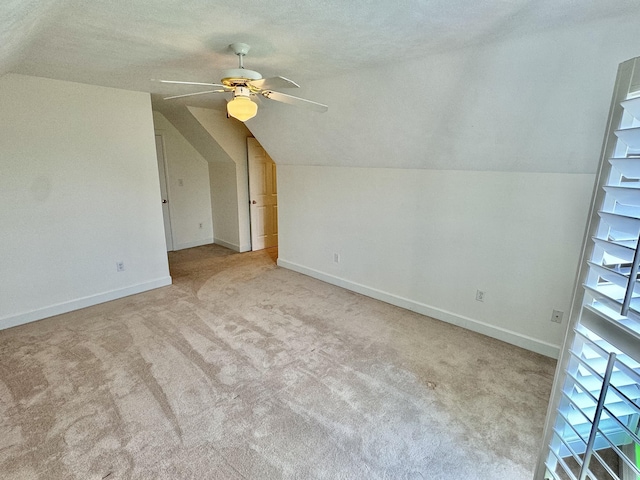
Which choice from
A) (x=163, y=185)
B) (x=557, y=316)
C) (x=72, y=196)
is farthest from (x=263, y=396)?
(x=163, y=185)

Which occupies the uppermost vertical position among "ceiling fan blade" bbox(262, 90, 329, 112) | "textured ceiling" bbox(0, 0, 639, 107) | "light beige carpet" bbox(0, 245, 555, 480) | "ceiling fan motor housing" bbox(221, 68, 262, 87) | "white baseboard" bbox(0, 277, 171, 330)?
"textured ceiling" bbox(0, 0, 639, 107)

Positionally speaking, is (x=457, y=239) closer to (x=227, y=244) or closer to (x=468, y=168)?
(x=468, y=168)

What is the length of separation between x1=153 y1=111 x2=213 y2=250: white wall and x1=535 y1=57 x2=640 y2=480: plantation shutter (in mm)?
5684

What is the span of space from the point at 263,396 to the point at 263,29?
2.37 meters

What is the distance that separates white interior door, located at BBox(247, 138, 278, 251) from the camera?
5449 mm

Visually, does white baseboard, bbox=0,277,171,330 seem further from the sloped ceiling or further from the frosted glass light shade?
the frosted glass light shade

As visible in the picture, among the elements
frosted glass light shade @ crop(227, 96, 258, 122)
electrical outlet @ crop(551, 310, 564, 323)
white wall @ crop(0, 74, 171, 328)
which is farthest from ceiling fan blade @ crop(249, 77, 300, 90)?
electrical outlet @ crop(551, 310, 564, 323)

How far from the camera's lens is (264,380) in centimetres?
246

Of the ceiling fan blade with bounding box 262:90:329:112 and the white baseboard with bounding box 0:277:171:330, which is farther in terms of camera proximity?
the white baseboard with bounding box 0:277:171:330

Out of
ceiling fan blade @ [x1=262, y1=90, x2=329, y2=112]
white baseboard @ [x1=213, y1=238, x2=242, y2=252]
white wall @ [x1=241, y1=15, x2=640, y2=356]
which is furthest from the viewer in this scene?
white baseboard @ [x1=213, y1=238, x2=242, y2=252]

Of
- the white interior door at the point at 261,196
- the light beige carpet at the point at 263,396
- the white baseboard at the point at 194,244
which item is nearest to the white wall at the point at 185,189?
the white baseboard at the point at 194,244

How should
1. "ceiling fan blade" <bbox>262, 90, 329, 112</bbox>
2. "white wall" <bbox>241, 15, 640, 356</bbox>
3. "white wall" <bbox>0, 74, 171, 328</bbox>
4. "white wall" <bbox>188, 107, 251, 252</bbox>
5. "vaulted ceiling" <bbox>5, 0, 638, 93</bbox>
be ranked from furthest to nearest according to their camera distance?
1. "white wall" <bbox>188, 107, 251, 252</bbox>
2. "white wall" <bbox>0, 74, 171, 328</bbox>
3. "ceiling fan blade" <bbox>262, 90, 329, 112</bbox>
4. "white wall" <bbox>241, 15, 640, 356</bbox>
5. "vaulted ceiling" <bbox>5, 0, 638, 93</bbox>

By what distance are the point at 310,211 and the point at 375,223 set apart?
42.7 inches

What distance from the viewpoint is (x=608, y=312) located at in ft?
3.17
